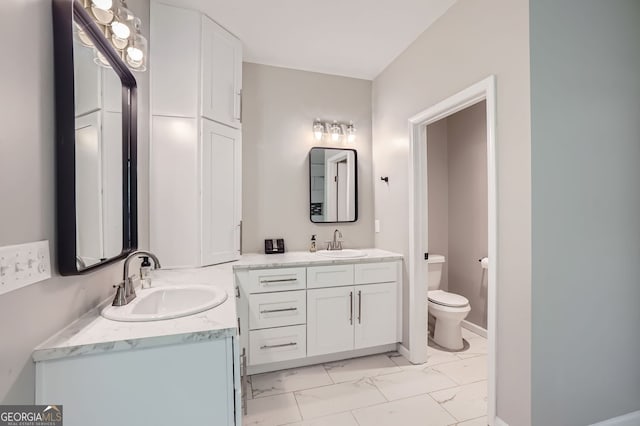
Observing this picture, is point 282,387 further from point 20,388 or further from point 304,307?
point 20,388

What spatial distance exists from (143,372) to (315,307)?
1.48 meters

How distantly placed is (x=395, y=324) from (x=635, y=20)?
2.60 m

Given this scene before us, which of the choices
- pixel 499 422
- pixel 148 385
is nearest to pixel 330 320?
pixel 499 422

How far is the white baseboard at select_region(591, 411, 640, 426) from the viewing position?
154 cm

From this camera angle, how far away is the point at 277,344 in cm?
216

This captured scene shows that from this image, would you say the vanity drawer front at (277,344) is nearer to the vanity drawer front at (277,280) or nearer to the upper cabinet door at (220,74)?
the vanity drawer front at (277,280)

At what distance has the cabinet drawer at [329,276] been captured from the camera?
7.35ft

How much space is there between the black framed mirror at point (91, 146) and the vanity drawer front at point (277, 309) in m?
0.96

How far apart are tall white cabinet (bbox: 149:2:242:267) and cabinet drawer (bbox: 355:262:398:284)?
1167 millimetres

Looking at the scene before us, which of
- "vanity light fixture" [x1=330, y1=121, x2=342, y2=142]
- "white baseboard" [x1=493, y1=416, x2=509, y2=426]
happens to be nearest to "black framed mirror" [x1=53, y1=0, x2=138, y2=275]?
"vanity light fixture" [x1=330, y1=121, x2=342, y2=142]

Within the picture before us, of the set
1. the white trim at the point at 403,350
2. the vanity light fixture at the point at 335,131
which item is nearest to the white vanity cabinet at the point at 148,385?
the white trim at the point at 403,350

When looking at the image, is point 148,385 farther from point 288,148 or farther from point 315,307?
point 288,148

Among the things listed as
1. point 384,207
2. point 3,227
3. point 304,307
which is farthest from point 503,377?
point 3,227

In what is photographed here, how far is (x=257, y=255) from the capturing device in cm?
253
